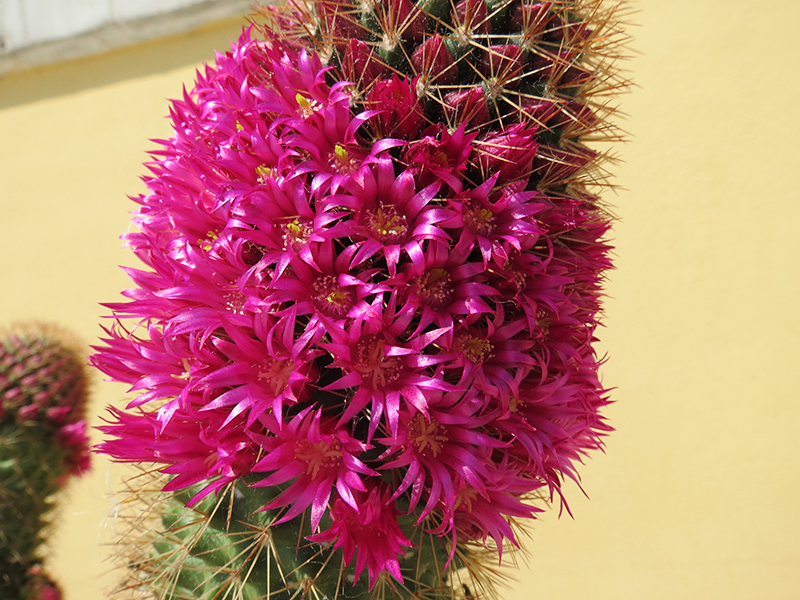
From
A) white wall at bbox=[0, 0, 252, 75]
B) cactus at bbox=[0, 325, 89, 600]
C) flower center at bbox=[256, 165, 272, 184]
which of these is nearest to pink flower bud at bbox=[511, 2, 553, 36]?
flower center at bbox=[256, 165, 272, 184]

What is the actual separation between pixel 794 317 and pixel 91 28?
8.89 ft

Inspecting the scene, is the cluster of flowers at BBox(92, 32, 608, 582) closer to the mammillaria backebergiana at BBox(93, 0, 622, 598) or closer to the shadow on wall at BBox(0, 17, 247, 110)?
the mammillaria backebergiana at BBox(93, 0, 622, 598)

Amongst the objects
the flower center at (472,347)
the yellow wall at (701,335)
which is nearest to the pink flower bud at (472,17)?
the flower center at (472,347)

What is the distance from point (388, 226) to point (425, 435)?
212mm

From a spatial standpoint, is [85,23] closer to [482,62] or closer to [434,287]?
[482,62]

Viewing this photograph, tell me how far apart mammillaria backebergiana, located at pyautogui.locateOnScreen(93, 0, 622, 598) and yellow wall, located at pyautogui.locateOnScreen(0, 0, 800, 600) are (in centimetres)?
115

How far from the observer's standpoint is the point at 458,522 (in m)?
0.67

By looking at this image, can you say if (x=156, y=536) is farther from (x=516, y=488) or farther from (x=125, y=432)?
(x=516, y=488)

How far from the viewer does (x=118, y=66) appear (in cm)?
241

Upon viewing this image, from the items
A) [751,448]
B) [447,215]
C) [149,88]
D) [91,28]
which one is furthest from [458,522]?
[91,28]

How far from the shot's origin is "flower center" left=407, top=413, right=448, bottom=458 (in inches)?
22.4

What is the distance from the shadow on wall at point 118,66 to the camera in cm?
223

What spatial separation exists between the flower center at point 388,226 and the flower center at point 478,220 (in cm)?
6

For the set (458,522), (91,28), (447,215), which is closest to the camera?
(447,215)
